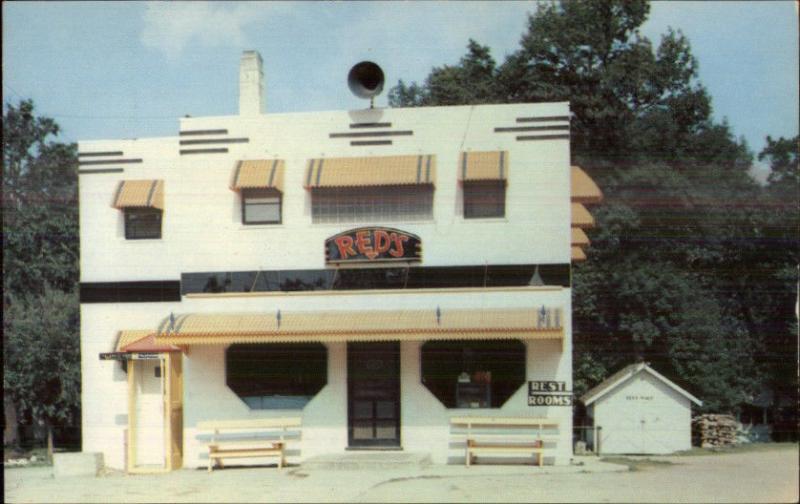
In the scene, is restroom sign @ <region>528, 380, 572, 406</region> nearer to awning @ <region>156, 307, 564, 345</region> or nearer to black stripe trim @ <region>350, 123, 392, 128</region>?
awning @ <region>156, 307, 564, 345</region>

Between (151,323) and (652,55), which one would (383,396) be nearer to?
(151,323)

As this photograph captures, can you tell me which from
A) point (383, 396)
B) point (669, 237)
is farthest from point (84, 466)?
point (669, 237)

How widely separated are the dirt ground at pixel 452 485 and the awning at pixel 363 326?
241 cm

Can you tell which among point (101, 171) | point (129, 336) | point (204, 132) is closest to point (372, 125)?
point (204, 132)

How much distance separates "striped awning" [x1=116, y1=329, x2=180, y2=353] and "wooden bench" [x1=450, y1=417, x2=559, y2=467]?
19.5 ft

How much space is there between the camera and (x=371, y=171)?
16.6m

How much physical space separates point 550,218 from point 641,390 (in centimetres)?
533

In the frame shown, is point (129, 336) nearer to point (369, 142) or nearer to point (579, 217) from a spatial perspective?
point (369, 142)

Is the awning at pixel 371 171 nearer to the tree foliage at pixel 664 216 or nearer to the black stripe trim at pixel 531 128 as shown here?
the black stripe trim at pixel 531 128

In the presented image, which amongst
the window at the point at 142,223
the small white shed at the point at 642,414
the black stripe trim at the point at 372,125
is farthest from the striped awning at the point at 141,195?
the small white shed at the point at 642,414

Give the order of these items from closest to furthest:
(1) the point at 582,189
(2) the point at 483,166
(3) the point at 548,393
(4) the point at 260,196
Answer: (3) the point at 548,393
(2) the point at 483,166
(1) the point at 582,189
(4) the point at 260,196

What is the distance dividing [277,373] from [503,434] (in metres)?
4.56

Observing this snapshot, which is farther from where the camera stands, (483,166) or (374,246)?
(374,246)

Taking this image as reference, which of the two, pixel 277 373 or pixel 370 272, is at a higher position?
pixel 370 272
